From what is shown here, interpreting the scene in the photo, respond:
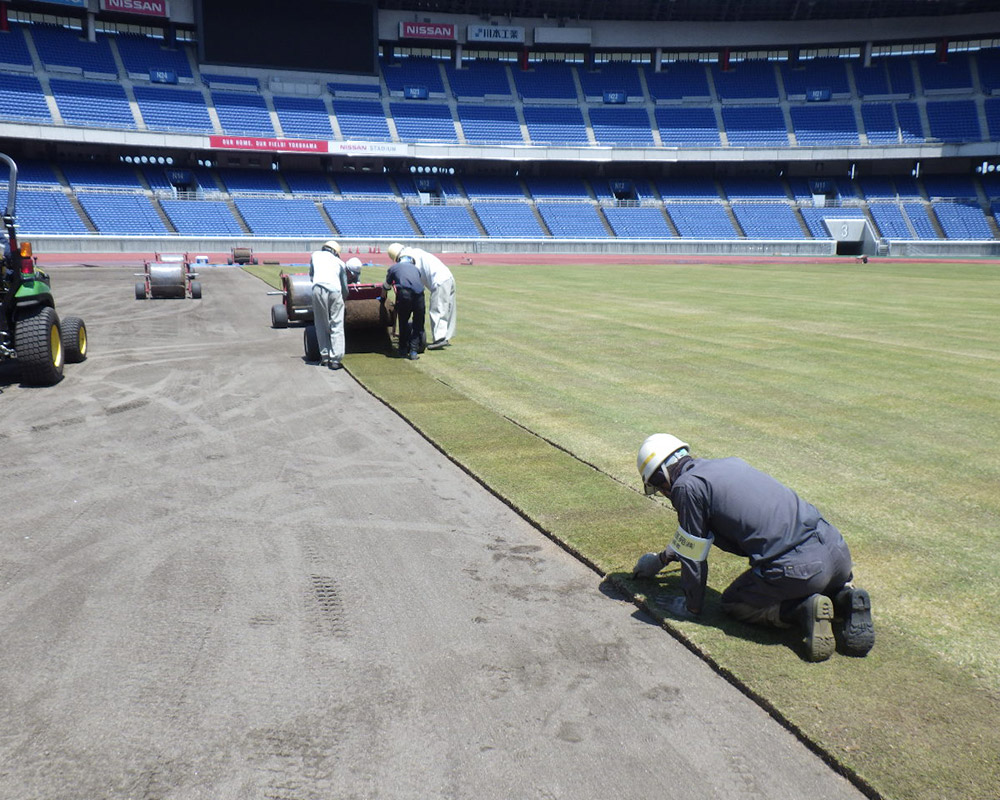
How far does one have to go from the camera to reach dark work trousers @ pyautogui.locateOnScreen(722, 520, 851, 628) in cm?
424

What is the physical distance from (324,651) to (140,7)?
5979 centimetres

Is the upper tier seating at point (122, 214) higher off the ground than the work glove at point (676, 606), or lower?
higher

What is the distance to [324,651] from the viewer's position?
4.27m

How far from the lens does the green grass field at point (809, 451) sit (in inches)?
148

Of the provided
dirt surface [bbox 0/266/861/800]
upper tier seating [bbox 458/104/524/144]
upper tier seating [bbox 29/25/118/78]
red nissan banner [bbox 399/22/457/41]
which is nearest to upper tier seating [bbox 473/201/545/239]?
upper tier seating [bbox 458/104/524/144]

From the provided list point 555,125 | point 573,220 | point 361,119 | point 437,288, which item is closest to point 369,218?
point 361,119

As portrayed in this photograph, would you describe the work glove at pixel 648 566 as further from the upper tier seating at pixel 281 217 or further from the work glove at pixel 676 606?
the upper tier seating at pixel 281 217

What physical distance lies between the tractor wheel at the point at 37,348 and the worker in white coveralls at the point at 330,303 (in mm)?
3773

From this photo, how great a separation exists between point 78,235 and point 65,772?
47664 mm

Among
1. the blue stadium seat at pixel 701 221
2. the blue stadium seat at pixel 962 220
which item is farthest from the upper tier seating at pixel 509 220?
the blue stadium seat at pixel 962 220

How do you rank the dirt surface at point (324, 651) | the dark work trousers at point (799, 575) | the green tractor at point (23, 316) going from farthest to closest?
the green tractor at point (23, 316)
the dark work trousers at point (799, 575)
the dirt surface at point (324, 651)

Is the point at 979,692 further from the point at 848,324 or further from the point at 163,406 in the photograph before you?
the point at 848,324

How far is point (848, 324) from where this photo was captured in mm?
16984

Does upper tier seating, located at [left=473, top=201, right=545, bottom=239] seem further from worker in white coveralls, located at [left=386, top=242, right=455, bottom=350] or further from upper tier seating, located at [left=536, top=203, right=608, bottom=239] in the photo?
worker in white coveralls, located at [left=386, top=242, right=455, bottom=350]
